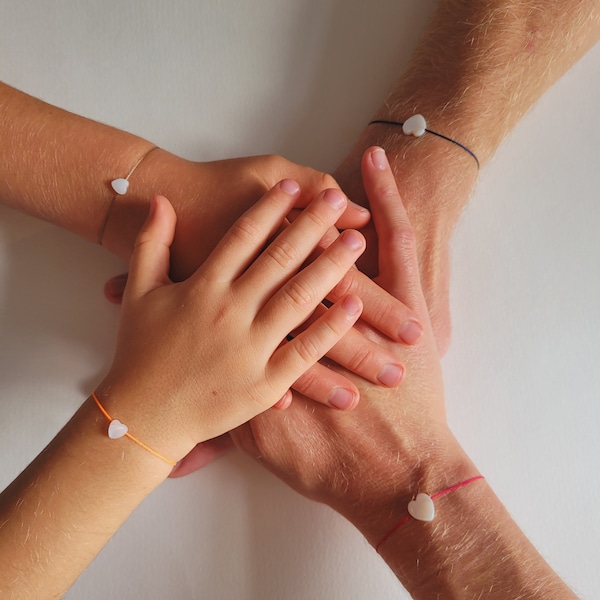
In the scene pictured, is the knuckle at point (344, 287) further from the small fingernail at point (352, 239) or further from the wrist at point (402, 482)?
the wrist at point (402, 482)

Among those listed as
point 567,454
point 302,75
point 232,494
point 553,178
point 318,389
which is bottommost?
point 232,494

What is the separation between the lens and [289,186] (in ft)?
2.74

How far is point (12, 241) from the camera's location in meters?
1.02

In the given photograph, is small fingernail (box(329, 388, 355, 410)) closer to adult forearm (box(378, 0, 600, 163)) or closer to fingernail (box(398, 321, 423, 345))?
fingernail (box(398, 321, 423, 345))

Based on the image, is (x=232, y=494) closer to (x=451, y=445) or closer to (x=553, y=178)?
(x=451, y=445)

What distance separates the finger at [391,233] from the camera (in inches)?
35.5

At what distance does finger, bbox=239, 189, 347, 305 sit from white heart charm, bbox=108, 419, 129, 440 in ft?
0.77

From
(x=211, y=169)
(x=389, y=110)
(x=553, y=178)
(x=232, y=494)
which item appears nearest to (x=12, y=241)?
(x=211, y=169)

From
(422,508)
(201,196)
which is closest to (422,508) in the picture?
(422,508)

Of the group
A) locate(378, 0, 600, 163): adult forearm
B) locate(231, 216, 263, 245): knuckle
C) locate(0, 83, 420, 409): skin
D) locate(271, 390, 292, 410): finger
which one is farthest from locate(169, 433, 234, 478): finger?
locate(378, 0, 600, 163): adult forearm

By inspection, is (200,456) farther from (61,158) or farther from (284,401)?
(61,158)

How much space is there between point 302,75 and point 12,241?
597 millimetres

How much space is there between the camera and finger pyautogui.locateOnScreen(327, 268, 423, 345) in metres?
0.87

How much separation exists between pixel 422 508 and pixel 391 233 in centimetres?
41
